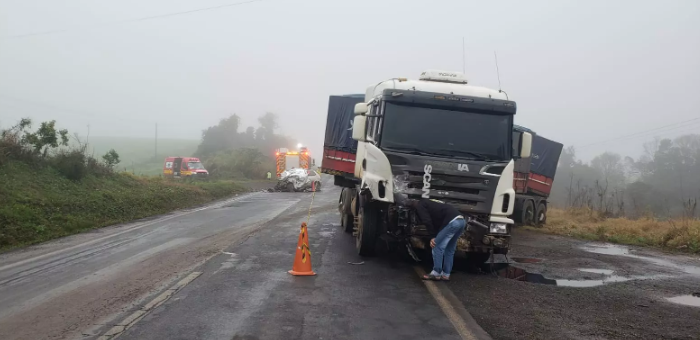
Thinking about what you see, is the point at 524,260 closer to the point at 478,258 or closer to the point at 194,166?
the point at 478,258

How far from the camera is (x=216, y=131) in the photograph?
275ft

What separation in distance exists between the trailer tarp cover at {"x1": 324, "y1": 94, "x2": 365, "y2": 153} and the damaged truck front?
3848 mm

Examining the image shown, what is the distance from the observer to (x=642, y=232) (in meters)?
16.1

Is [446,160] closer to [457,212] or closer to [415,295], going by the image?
[457,212]

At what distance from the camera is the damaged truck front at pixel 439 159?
8.54 m

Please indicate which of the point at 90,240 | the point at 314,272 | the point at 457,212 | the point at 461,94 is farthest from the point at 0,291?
the point at 461,94

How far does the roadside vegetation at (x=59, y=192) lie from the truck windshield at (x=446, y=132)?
9122mm

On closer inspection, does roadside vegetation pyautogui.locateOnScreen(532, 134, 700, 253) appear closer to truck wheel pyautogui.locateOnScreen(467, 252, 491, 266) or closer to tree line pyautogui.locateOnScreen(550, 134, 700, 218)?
tree line pyautogui.locateOnScreen(550, 134, 700, 218)

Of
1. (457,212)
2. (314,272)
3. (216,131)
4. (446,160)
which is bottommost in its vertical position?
(314,272)

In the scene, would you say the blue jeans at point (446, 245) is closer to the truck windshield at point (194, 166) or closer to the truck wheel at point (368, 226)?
the truck wheel at point (368, 226)

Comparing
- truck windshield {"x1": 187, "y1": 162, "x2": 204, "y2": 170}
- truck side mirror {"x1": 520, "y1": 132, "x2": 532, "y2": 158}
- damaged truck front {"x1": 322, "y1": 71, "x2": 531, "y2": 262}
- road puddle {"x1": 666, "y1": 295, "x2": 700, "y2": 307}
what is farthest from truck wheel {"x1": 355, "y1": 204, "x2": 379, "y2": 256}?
truck windshield {"x1": 187, "y1": 162, "x2": 204, "y2": 170}

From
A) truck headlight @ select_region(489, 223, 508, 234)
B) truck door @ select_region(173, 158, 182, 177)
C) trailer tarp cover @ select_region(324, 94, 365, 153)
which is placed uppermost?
trailer tarp cover @ select_region(324, 94, 365, 153)

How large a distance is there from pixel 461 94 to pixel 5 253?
32.0ft

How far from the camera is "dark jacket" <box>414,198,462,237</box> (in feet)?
26.6
